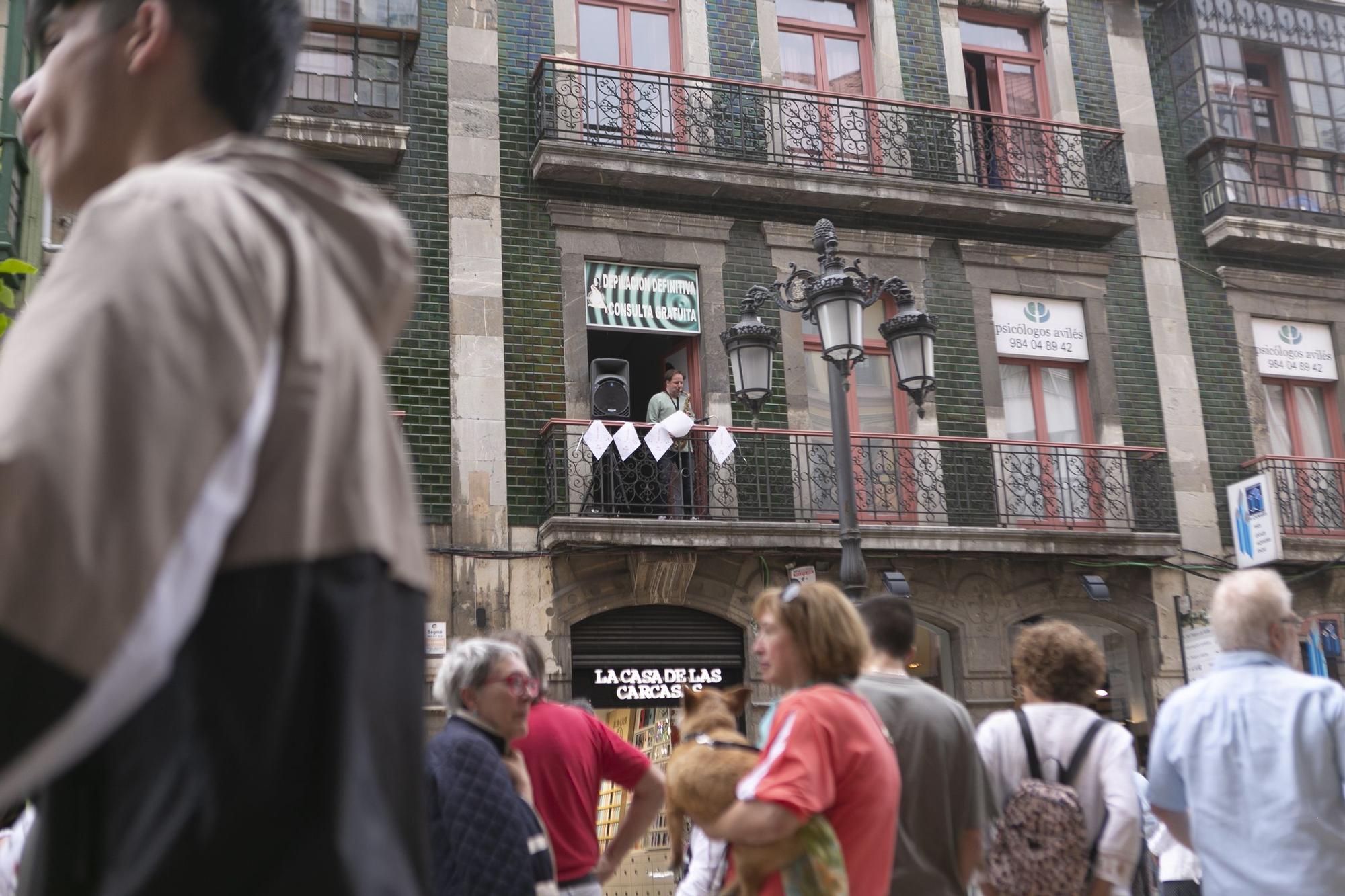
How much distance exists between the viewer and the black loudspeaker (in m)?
15.8

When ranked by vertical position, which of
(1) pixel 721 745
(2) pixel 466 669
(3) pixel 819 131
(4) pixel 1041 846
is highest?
(3) pixel 819 131

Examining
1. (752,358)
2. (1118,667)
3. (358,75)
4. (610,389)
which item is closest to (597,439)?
(610,389)

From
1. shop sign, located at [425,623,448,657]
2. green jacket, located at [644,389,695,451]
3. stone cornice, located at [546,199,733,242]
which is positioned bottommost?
shop sign, located at [425,623,448,657]

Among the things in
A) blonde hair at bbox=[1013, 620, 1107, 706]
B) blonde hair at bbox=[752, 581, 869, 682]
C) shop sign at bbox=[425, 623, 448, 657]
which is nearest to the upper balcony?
shop sign at bbox=[425, 623, 448, 657]

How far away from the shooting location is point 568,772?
5.57m

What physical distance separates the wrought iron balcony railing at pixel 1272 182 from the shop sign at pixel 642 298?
7656mm

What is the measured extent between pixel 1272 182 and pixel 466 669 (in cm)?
1776

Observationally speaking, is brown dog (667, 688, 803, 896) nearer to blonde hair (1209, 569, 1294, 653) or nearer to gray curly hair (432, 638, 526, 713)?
gray curly hair (432, 638, 526, 713)

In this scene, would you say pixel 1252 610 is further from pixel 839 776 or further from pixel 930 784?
pixel 839 776

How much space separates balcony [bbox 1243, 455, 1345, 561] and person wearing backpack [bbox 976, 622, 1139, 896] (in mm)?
13915

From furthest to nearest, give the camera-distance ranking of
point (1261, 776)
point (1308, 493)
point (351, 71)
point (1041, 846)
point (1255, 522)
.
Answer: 1. point (1308, 493)
2. point (1255, 522)
3. point (351, 71)
4. point (1041, 846)
5. point (1261, 776)

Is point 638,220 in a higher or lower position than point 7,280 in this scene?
higher

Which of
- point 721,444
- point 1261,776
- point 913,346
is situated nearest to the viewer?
point 1261,776

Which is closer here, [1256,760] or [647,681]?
[1256,760]
